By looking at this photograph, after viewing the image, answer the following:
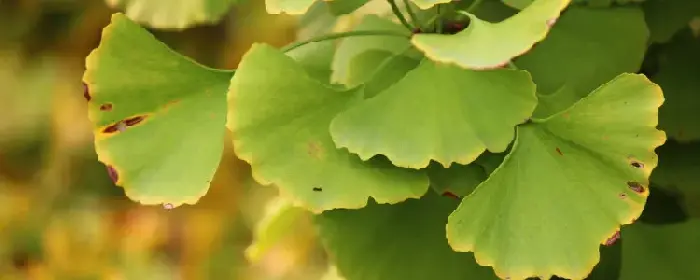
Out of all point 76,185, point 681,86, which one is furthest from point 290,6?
point 76,185

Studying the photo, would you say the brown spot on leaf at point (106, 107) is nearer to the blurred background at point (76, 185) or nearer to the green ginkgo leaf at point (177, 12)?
the green ginkgo leaf at point (177, 12)

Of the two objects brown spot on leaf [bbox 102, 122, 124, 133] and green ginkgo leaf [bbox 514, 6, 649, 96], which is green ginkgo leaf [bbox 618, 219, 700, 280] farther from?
brown spot on leaf [bbox 102, 122, 124, 133]

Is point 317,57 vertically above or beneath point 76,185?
above

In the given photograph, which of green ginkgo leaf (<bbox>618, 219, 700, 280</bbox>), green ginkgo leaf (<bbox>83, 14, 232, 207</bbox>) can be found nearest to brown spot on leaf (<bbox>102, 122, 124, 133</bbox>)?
green ginkgo leaf (<bbox>83, 14, 232, 207</bbox>)

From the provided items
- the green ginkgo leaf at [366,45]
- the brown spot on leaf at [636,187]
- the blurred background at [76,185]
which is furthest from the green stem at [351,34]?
the blurred background at [76,185]

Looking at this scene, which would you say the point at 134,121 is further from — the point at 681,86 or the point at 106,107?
the point at 681,86

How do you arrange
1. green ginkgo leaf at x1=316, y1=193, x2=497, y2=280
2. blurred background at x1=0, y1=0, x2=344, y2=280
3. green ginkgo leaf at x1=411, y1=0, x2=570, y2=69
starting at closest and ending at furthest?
green ginkgo leaf at x1=411, y1=0, x2=570, y2=69
green ginkgo leaf at x1=316, y1=193, x2=497, y2=280
blurred background at x1=0, y1=0, x2=344, y2=280
